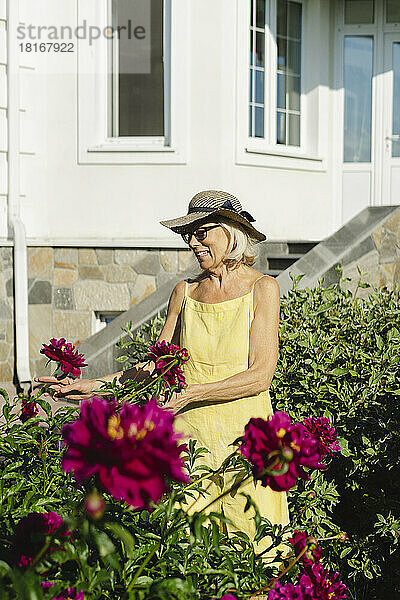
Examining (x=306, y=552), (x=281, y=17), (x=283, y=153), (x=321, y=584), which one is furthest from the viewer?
(x=281, y=17)

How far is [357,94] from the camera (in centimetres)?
1003

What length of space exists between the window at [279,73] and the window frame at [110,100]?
103cm

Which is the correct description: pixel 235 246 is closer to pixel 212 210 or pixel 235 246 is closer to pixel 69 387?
pixel 212 210

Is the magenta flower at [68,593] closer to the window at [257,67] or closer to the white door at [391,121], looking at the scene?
the window at [257,67]

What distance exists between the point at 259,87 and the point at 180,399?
7.35 m

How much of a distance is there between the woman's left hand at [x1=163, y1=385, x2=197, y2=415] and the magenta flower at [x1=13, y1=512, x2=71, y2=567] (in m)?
0.74

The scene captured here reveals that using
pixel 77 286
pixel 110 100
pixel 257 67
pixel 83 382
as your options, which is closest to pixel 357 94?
pixel 257 67

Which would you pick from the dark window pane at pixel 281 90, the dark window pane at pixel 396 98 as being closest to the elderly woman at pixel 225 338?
the dark window pane at pixel 281 90

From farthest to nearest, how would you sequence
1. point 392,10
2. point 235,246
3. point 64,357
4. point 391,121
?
point 391,121
point 392,10
point 235,246
point 64,357

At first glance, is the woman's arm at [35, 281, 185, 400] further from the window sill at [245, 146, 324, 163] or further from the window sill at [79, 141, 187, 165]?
the window sill at [245, 146, 324, 163]

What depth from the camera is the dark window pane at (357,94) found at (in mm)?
9984

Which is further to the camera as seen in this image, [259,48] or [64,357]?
[259,48]

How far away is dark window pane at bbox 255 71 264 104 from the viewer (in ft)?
29.8

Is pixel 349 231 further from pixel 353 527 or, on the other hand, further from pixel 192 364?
pixel 192 364
